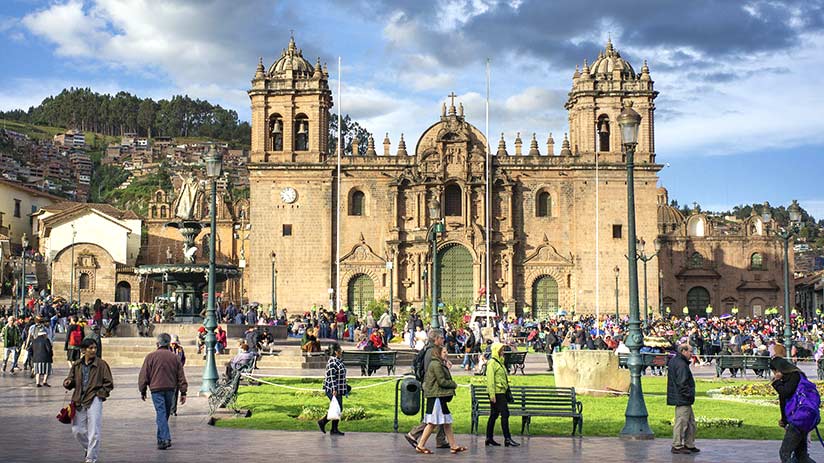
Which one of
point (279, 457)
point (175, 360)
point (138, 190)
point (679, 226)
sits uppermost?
point (138, 190)

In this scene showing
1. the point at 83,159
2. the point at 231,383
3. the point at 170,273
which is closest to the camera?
the point at 231,383

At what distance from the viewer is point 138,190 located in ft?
360

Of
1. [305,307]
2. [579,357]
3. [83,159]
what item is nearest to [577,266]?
[305,307]

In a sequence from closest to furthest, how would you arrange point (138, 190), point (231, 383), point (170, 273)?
1. point (231, 383)
2. point (170, 273)
3. point (138, 190)

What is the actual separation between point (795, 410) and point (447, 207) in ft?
153

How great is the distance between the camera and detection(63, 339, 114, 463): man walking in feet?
39.1

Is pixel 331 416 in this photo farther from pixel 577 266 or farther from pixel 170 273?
pixel 577 266

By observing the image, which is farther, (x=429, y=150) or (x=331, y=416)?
(x=429, y=150)

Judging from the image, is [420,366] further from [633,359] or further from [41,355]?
[41,355]

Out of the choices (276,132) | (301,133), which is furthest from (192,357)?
(301,133)

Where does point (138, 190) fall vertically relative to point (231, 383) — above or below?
above

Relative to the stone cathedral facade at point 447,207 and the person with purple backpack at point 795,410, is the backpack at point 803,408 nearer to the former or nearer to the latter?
the person with purple backpack at point 795,410

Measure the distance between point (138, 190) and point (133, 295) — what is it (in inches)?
1669

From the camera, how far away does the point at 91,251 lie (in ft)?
226
